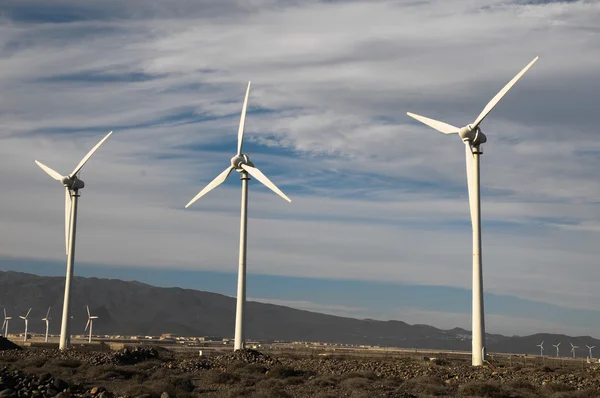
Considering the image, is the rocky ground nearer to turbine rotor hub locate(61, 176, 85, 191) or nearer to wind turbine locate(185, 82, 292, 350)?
wind turbine locate(185, 82, 292, 350)

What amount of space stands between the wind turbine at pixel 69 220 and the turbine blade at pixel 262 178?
17226 millimetres

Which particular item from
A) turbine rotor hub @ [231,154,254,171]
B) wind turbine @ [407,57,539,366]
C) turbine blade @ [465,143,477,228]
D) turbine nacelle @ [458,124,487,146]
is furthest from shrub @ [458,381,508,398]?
turbine rotor hub @ [231,154,254,171]

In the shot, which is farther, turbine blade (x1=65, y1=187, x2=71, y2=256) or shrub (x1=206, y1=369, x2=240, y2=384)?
turbine blade (x1=65, y1=187, x2=71, y2=256)

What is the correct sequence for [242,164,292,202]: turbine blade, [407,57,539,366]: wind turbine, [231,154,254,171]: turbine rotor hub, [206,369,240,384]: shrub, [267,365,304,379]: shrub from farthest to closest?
[231,154,254,171]: turbine rotor hub, [242,164,292,202]: turbine blade, [407,57,539,366]: wind turbine, [267,365,304,379]: shrub, [206,369,240,384]: shrub

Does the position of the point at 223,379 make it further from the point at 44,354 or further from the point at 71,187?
the point at 71,187

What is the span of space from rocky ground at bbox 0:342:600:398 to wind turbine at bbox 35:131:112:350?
18.7 metres

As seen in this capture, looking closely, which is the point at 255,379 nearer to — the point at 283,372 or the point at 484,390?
the point at 283,372

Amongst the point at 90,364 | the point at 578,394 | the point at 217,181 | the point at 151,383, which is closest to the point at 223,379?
the point at 151,383

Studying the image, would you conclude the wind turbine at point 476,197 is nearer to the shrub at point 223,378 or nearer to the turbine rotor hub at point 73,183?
the shrub at point 223,378

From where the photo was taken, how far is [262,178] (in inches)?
2889

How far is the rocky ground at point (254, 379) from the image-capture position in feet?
127

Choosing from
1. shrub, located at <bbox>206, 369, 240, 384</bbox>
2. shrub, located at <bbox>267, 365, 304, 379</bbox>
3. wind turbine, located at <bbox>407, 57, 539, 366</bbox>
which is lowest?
shrub, located at <bbox>206, 369, 240, 384</bbox>

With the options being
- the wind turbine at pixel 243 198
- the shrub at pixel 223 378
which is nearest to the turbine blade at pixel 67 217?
the wind turbine at pixel 243 198

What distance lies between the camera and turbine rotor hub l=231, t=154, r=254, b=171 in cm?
7700
